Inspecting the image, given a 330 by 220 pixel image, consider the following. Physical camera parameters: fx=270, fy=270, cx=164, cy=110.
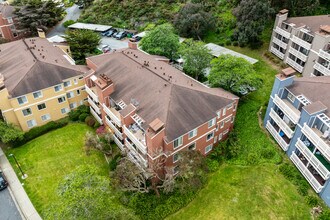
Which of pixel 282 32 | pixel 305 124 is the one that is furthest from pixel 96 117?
pixel 282 32

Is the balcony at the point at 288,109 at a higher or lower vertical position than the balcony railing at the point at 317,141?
higher

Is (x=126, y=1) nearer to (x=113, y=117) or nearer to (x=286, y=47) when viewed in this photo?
(x=286, y=47)

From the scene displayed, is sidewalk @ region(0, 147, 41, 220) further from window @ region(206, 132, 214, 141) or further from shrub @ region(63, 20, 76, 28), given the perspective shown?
shrub @ region(63, 20, 76, 28)

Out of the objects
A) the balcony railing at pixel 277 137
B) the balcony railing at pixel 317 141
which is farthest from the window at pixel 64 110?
the balcony railing at pixel 317 141

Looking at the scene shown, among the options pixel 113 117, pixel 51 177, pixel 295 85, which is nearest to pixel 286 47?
pixel 295 85

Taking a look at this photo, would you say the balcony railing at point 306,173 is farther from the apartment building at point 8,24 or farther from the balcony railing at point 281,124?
the apartment building at point 8,24

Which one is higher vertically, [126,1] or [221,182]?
[126,1]
